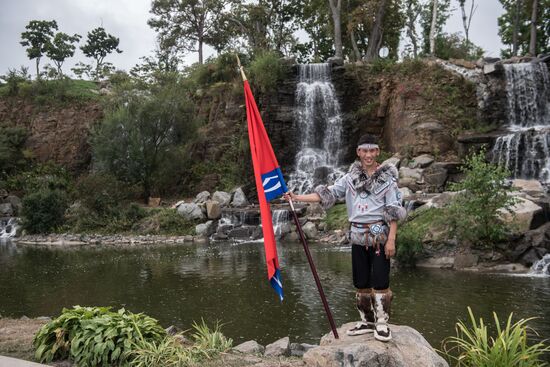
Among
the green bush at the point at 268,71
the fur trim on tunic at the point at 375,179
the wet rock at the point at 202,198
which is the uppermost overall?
the green bush at the point at 268,71

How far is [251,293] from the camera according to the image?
10562mm

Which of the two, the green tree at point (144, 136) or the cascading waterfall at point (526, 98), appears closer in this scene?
the cascading waterfall at point (526, 98)

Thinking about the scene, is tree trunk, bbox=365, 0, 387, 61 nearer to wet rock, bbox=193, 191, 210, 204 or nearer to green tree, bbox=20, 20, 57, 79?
wet rock, bbox=193, 191, 210, 204

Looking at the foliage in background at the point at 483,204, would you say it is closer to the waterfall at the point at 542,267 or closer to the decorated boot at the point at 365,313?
the waterfall at the point at 542,267

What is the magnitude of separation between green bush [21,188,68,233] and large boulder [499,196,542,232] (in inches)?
831

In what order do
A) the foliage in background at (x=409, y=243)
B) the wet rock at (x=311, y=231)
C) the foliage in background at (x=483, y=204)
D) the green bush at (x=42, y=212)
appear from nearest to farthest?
1. the foliage in background at (x=483, y=204)
2. the foliage in background at (x=409, y=243)
3. the wet rock at (x=311, y=231)
4. the green bush at (x=42, y=212)

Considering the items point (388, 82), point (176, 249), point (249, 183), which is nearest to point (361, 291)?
point (176, 249)

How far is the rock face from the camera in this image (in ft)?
13.3

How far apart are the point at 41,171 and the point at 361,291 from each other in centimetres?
3331

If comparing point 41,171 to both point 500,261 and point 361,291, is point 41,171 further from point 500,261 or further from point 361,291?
point 361,291

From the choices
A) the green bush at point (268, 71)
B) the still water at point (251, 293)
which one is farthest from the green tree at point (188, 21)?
the still water at point (251, 293)

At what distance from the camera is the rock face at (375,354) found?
4043 mm

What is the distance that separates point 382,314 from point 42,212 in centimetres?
2357

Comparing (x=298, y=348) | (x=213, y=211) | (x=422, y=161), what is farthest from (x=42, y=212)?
(x=298, y=348)
